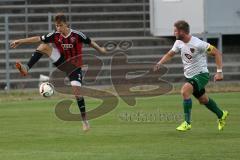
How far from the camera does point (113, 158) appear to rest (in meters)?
11.0

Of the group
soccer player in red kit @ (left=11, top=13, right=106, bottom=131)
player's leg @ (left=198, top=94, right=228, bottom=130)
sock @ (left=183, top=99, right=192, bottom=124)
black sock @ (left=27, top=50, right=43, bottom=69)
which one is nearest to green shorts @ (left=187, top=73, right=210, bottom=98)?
player's leg @ (left=198, top=94, right=228, bottom=130)

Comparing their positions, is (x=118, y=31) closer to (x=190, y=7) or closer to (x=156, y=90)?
(x=190, y=7)

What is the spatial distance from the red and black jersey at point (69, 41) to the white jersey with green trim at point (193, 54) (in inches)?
72.3

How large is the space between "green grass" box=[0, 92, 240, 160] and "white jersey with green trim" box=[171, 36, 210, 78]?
110 cm

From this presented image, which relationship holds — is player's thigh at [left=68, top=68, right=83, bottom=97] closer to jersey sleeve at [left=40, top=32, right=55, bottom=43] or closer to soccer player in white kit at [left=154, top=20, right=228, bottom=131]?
jersey sleeve at [left=40, top=32, right=55, bottom=43]

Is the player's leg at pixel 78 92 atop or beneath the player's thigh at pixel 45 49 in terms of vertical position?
beneath

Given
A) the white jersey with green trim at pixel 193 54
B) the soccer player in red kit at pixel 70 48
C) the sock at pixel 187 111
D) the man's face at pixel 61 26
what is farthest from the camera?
the soccer player in red kit at pixel 70 48

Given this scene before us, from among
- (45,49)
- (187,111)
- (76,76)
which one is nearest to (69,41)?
(76,76)

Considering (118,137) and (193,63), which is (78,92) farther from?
(193,63)

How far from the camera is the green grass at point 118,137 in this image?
11.4 meters

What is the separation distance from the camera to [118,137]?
45.0 feet

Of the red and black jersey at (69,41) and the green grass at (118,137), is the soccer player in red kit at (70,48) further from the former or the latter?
the green grass at (118,137)

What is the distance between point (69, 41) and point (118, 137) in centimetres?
255

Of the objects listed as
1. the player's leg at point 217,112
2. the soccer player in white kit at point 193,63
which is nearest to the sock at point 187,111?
the soccer player in white kit at point 193,63
